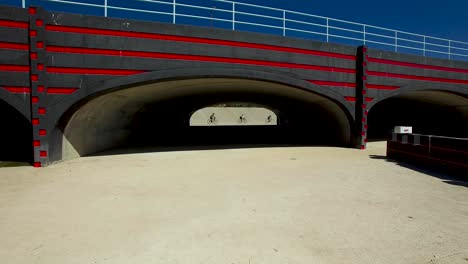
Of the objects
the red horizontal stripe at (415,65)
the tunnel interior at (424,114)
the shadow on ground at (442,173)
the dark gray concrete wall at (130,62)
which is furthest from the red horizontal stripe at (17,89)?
the tunnel interior at (424,114)

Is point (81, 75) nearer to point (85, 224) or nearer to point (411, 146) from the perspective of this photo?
point (85, 224)

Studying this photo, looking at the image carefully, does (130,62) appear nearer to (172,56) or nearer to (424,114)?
(172,56)

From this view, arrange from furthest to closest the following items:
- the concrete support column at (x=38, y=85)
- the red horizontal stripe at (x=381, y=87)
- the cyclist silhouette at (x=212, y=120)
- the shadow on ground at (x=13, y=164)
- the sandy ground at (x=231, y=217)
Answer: the cyclist silhouette at (x=212, y=120)
the red horizontal stripe at (x=381, y=87)
the shadow on ground at (x=13, y=164)
the concrete support column at (x=38, y=85)
the sandy ground at (x=231, y=217)

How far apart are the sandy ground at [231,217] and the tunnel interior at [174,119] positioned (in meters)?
3.22

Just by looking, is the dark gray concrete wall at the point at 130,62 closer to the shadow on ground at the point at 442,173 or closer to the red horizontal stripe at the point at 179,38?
the red horizontal stripe at the point at 179,38

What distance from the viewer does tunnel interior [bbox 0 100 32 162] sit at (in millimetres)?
8672

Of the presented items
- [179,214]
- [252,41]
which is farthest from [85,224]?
[252,41]

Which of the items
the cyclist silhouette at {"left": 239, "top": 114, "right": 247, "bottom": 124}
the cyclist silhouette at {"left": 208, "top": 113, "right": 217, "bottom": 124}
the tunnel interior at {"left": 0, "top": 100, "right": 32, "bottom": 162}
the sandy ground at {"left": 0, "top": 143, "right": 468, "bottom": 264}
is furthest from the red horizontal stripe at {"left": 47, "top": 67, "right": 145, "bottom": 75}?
the cyclist silhouette at {"left": 239, "top": 114, "right": 247, "bottom": 124}

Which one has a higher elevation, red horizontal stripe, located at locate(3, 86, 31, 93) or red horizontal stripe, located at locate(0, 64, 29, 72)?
red horizontal stripe, located at locate(0, 64, 29, 72)

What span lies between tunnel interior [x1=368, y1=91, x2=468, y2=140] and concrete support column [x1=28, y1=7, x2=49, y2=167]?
59.2 feet

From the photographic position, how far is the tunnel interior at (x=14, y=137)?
341 inches

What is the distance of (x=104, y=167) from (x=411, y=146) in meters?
10.1

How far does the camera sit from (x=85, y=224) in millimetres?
3662

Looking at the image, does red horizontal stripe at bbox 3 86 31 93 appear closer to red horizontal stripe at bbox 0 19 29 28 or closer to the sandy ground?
red horizontal stripe at bbox 0 19 29 28
